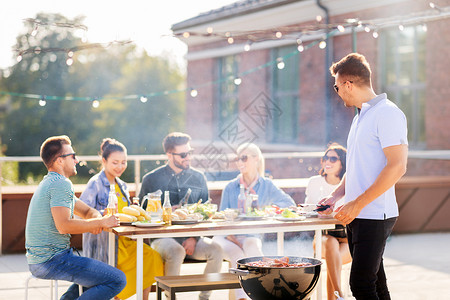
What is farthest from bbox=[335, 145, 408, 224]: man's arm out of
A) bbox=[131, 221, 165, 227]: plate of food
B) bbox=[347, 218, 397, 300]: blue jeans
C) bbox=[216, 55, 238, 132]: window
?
bbox=[216, 55, 238, 132]: window

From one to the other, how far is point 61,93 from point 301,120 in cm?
2806

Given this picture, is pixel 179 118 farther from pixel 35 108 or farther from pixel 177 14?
pixel 177 14

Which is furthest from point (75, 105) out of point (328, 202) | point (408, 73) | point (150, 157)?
point (328, 202)

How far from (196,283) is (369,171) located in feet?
4.27

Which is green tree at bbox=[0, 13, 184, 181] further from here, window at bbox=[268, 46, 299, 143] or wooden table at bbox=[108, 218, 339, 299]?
wooden table at bbox=[108, 218, 339, 299]

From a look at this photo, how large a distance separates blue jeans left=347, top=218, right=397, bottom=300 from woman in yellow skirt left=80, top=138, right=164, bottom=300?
170 cm

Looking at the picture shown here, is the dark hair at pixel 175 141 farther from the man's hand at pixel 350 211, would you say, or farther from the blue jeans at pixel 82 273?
the man's hand at pixel 350 211

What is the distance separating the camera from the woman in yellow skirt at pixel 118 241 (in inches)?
185

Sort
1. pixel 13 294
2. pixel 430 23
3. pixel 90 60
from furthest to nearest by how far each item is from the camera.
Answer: pixel 90 60 → pixel 430 23 → pixel 13 294

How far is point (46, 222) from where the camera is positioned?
3980mm

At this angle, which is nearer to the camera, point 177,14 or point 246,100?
point 246,100

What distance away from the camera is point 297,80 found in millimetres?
12930

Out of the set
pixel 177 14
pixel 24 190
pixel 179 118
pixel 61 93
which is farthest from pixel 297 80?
pixel 179 118

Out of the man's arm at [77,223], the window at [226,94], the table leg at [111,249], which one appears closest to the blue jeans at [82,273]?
the man's arm at [77,223]
